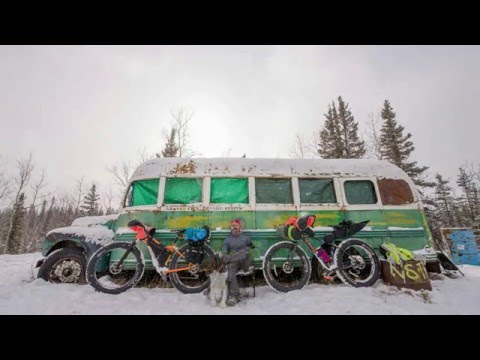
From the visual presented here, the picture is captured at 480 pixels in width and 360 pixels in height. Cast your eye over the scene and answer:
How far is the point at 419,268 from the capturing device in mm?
5387

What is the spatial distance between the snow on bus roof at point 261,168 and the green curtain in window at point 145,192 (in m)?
0.15

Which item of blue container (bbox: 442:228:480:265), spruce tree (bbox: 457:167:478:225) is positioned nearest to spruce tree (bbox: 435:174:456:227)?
spruce tree (bbox: 457:167:478:225)

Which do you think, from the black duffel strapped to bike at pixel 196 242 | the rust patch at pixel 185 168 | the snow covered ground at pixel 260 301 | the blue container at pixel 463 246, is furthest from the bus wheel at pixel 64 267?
the blue container at pixel 463 246

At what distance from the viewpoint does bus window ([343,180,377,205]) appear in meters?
6.60

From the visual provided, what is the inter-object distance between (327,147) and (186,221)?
21.4 metres

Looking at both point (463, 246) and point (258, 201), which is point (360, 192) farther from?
point (463, 246)

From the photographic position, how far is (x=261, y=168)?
668 centimetres

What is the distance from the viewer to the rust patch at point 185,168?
6.50 m

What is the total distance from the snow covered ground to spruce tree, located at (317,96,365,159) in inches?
750


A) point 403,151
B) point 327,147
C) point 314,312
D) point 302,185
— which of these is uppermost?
point 327,147

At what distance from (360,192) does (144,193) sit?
555cm

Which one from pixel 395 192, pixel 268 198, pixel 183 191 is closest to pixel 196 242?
pixel 183 191
